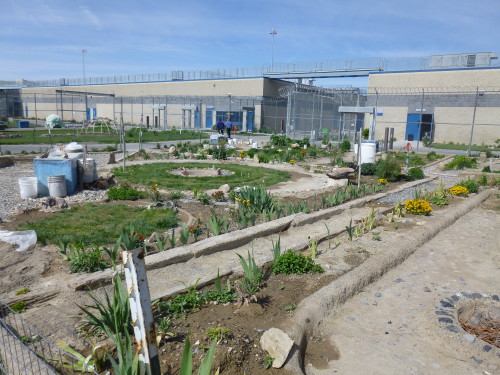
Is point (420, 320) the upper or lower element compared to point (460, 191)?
lower

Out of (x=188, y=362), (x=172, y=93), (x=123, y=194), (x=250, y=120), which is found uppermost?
(x=172, y=93)

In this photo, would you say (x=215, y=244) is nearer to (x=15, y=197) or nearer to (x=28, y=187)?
(x=28, y=187)

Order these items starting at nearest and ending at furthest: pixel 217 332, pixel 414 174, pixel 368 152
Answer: pixel 217 332 < pixel 414 174 < pixel 368 152

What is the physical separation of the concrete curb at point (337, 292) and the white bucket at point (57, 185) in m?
7.58

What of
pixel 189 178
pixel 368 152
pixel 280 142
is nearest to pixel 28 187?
pixel 189 178

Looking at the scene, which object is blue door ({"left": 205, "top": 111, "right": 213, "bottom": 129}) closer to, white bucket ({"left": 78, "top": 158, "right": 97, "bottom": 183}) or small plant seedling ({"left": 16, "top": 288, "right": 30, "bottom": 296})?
white bucket ({"left": 78, "top": 158, "right": 97, "bottom": 183})

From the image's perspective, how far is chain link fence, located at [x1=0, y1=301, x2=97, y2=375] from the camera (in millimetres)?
3213

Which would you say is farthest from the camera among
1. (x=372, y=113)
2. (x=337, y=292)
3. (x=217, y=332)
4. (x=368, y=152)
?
(x=372, y=113)

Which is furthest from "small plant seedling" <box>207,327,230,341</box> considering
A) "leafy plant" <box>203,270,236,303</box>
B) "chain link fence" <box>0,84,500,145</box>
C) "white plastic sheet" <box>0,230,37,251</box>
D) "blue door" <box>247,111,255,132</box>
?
"blue door" <box>247,111,255,132</box>

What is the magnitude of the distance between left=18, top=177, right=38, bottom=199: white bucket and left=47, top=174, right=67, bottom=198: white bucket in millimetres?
344

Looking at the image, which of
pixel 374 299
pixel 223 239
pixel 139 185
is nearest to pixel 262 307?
pixel 374 299

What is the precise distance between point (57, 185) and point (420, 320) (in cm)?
864

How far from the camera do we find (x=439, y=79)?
117ft

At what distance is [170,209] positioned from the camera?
9.34m
